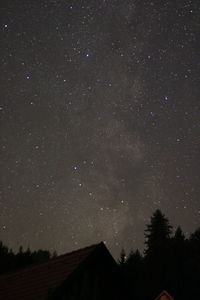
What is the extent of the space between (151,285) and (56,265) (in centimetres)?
4484

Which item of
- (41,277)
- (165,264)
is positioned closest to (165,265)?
(165,264)

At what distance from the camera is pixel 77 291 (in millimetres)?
6766

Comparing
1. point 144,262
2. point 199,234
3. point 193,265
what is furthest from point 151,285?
point 199,234

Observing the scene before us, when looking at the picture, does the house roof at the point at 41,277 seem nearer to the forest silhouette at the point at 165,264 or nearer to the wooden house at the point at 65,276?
the wooden house at the point at 65,276

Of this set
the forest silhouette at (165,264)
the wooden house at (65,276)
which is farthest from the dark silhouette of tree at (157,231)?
the wooden house at (65,276)

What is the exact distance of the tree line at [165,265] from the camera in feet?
185

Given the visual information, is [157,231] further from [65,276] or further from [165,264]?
[65,276]

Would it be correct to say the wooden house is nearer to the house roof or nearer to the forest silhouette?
the house roof

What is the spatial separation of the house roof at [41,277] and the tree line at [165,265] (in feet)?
134

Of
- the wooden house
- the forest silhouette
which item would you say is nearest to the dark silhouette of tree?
the forest silhouette

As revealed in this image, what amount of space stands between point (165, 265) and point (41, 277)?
48735 mm

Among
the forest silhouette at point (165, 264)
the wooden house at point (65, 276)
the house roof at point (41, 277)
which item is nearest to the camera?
the wooden house at point (65, 276)

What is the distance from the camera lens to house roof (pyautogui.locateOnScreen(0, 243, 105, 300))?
13805mm

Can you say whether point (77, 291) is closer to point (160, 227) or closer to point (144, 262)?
point (144, 262)
